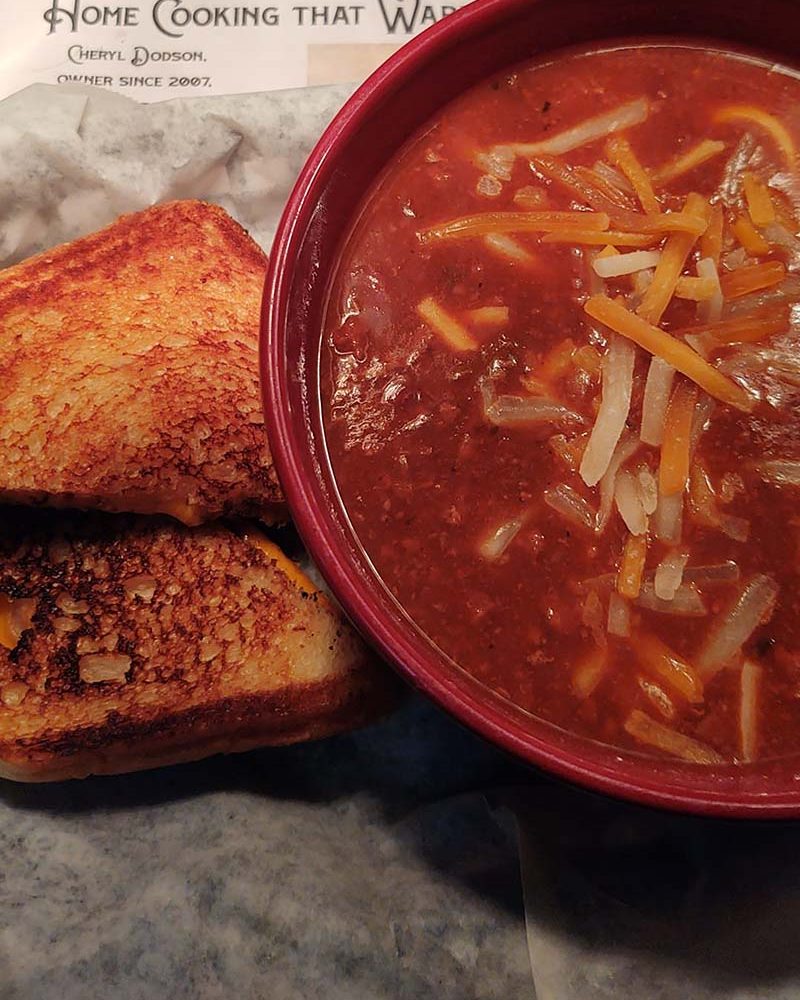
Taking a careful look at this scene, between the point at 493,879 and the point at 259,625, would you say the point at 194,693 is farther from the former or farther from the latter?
the point at 493,879

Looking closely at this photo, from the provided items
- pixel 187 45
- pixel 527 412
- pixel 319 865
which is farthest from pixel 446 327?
pixel 187 45

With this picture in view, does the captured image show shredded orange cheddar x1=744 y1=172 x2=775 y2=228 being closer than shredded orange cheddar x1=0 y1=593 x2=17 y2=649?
Yes

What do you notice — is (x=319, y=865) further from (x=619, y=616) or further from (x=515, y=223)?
(x=515, y=223)

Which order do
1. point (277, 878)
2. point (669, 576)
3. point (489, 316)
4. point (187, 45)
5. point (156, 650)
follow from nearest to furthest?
point (669, 576) < point (489, 316) < point (277, 878) < point (156, 650) < point (187, 45)

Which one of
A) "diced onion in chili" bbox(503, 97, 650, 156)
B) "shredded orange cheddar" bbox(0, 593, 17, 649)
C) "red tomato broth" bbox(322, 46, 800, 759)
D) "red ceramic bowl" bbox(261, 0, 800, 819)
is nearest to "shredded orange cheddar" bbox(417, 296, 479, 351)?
"red tomato broth" bbox(322, 46, 800, 759)

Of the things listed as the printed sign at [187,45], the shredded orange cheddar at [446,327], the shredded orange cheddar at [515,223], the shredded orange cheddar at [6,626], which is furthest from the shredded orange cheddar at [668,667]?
the printed sign at [187,45]

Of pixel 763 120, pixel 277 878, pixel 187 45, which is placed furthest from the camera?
pixel 187 45

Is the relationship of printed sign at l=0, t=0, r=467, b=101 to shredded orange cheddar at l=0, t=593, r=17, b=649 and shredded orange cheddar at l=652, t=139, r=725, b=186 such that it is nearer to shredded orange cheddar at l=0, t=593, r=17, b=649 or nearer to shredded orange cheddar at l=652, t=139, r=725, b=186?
shredded orange cheddar at l=652, t=139, r=725, b=186
